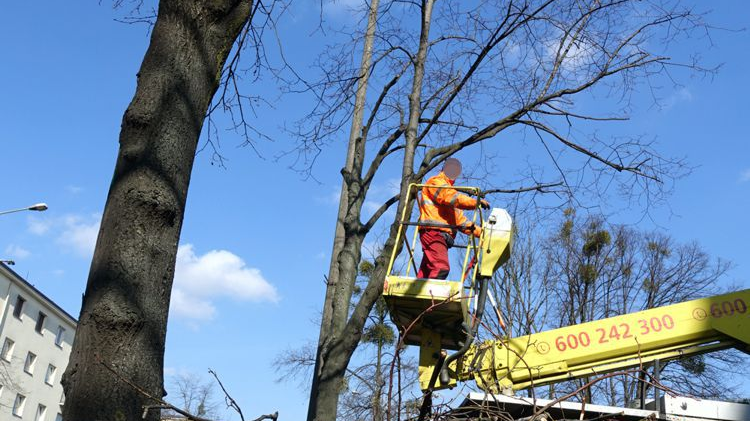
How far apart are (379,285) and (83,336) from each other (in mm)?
3807

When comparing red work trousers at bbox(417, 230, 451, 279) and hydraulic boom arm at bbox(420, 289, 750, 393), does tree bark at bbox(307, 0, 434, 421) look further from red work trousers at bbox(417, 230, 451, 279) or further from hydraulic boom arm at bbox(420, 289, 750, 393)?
hydraulic boom arm at bbox(420, 289, 750, 393)

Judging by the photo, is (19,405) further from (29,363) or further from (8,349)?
(8,349)

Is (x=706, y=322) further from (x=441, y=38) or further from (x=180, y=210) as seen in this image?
(x=180, y=210)

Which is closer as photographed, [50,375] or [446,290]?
[446,290]

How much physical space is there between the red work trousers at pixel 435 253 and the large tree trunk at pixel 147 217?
152 inches

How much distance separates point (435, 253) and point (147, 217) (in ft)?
14.1

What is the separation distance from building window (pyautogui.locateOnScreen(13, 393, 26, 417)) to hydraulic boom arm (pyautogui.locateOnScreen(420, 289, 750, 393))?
4303 cm

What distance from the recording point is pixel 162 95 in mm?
3195

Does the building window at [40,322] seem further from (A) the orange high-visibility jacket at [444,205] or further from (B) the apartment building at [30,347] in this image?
(A) the orange high-visibility jacket at [444,205]

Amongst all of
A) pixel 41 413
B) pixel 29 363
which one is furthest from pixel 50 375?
pixel 29 363

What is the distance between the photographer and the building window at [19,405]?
44056 millimetres

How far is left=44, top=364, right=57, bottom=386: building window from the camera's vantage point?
4699 cm

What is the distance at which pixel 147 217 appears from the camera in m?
2.96

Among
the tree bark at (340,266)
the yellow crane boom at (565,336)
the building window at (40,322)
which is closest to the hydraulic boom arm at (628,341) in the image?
the yellow crane boom at (565,336)
